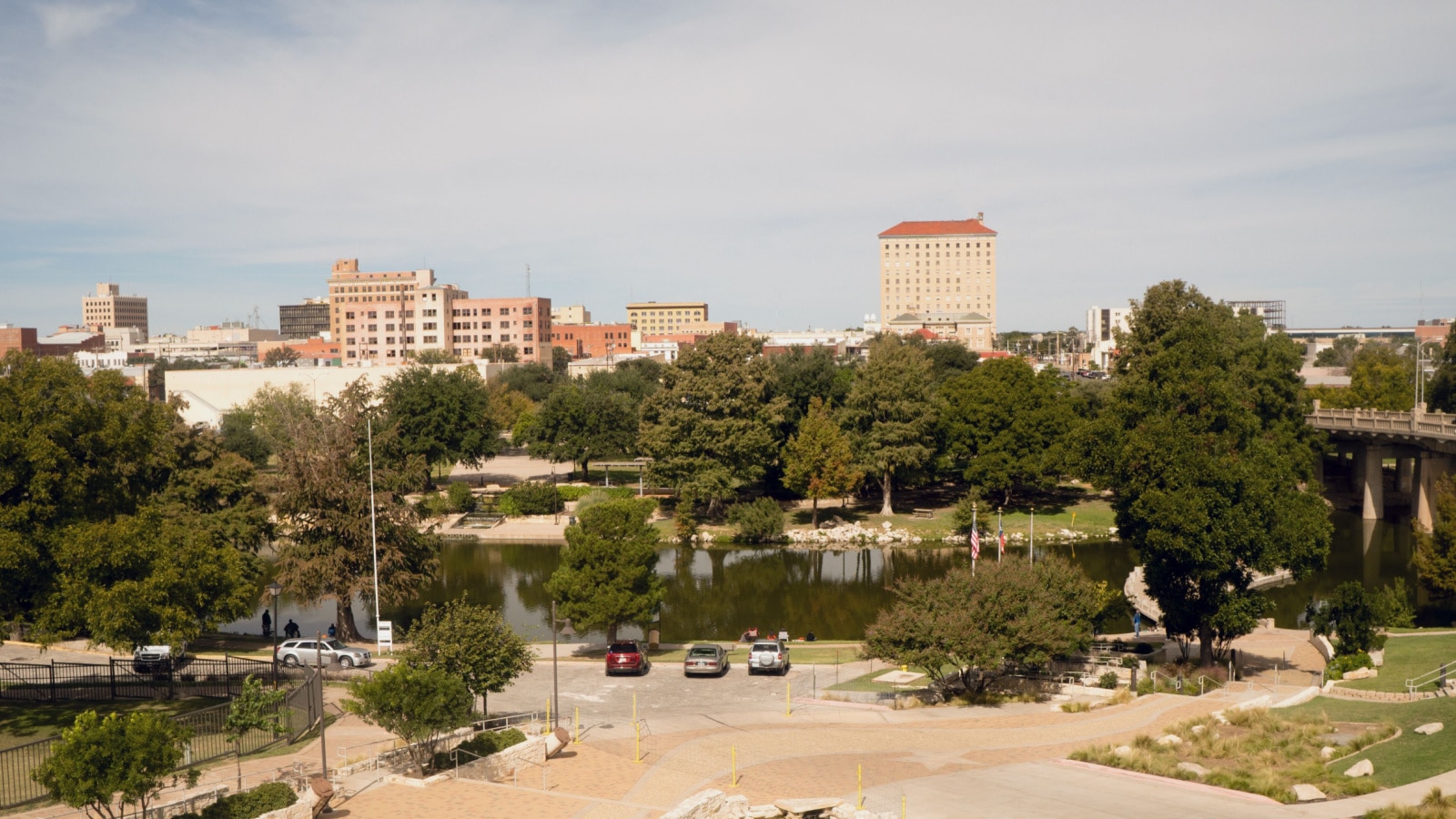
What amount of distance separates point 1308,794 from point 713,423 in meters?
55.7

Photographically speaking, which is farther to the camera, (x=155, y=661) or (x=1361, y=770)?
(x=155, y=661)

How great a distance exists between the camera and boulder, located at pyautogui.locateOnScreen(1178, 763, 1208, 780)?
25.2 m

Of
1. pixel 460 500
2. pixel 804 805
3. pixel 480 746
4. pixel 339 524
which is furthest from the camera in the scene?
pixel 460 500

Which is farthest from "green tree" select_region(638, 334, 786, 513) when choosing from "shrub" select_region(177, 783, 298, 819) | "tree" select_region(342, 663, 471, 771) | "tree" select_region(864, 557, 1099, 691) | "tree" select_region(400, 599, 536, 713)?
"shrub" select_region(177, 783, 298, 819)

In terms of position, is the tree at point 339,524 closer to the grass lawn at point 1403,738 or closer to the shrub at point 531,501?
the grass lawn at point 1403,738

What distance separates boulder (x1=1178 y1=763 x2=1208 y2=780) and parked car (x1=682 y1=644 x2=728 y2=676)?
16.6m

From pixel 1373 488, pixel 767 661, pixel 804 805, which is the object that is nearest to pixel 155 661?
pixel 767 661

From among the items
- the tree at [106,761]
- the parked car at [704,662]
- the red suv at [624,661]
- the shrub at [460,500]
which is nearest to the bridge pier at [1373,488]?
the parked car at [704,662]

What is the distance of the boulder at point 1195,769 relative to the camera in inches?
994

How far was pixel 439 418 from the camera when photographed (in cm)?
8694

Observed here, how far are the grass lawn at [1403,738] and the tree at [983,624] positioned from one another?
23.1 feet

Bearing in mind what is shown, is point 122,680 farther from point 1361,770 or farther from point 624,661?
point 1361,770

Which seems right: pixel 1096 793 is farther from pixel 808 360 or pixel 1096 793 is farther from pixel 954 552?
pixel 808 360

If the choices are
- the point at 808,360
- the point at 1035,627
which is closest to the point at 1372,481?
the point at 808,360
